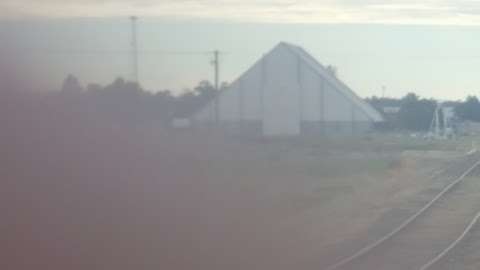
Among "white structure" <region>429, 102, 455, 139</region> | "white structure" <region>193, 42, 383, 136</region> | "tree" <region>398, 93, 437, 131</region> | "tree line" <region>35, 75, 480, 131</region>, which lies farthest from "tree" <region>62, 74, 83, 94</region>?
"tree" <region>398, 93, 437, 131</region>

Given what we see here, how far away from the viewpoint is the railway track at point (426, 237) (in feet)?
68.4

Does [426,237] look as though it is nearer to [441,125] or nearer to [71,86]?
[71,86]

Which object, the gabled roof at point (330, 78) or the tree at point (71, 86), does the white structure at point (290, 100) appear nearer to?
the gabled roof at point (330, 78)

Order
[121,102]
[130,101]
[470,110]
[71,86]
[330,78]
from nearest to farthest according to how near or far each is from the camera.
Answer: [71,86] < [121,102] < [130,101] < [330,78] < [470,110]

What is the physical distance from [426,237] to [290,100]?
25.3 meters

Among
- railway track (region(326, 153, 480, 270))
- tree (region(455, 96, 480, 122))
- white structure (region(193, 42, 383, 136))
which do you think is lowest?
railway track (region(326, 153, 480, 270))

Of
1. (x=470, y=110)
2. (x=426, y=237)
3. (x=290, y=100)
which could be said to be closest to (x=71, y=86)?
(x=426, y=237)

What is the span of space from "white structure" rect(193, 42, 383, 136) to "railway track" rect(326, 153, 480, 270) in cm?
1013

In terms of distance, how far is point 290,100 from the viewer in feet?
165

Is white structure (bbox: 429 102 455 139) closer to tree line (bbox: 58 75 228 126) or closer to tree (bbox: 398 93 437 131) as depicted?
tree (bbox: 398 93 437 131)

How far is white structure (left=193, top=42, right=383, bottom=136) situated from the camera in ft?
151

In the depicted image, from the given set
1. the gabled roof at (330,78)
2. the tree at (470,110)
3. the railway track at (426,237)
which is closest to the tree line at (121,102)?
the railway track at (426,237)

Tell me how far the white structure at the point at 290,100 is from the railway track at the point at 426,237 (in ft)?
33.2

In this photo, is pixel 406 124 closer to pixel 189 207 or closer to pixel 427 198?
pixel 427 198
